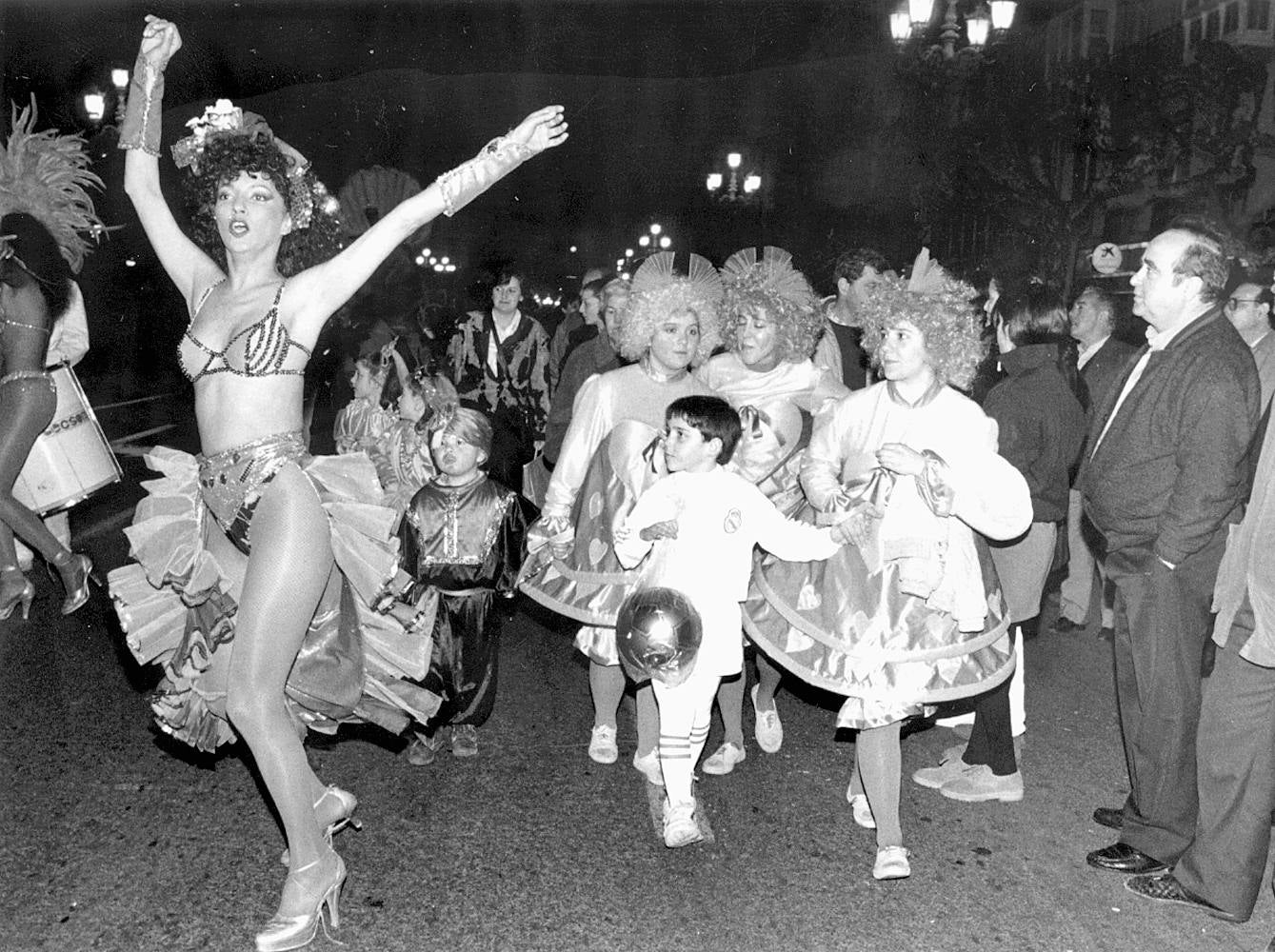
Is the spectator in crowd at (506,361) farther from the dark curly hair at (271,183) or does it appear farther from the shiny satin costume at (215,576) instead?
the shiny satin costume at (215,576)

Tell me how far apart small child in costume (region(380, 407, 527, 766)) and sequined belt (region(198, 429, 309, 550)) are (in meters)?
1.48

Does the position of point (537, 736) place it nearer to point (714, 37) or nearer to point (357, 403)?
point (357, 403)

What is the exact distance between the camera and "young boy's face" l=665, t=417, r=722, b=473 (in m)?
4.37

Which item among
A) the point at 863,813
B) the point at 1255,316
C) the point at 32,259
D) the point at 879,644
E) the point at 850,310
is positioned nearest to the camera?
the point at 879,644

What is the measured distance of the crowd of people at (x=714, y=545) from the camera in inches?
146

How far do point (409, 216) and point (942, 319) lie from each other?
1944mm

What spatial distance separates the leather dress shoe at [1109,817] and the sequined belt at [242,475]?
3.41 m

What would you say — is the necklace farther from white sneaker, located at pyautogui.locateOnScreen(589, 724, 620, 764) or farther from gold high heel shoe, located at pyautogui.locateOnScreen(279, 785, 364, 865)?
gold high heel shoe, located at pyautogui.locateOnScreen(279, 785, 364, 865)

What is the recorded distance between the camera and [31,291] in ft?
20.4

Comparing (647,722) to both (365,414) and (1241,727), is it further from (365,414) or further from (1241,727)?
(365,414)

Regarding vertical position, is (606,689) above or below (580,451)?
below

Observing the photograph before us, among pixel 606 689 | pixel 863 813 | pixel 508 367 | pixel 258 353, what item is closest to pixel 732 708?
pixel 606 689

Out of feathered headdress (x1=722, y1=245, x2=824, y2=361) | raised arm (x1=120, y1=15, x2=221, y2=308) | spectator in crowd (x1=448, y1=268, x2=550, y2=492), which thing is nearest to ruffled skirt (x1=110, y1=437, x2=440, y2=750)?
raised arm (x1=120, y1=15, x2=221, y2=308)

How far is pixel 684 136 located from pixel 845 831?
27.5 m
